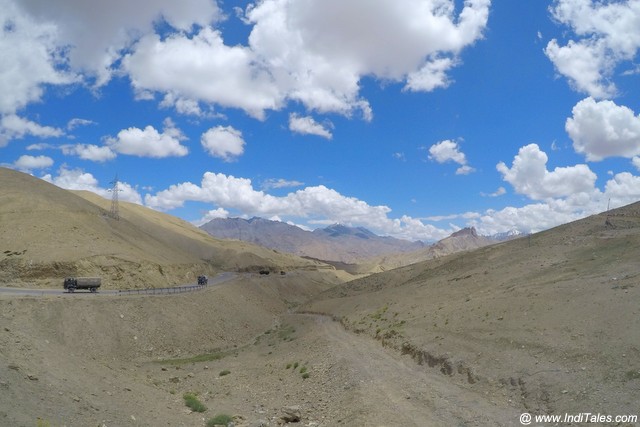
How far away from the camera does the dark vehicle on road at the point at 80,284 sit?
51625 millimetres

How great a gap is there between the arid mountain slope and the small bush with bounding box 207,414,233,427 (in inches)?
547

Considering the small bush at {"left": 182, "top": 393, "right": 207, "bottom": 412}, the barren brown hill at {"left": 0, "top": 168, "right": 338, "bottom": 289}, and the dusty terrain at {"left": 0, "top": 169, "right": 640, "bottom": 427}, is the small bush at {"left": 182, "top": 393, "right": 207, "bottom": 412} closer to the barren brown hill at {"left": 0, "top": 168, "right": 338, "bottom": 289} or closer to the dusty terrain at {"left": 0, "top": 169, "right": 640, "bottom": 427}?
the dusty terrain at {"left": 0, "top": 169, "right": 640, "bottom": 427}

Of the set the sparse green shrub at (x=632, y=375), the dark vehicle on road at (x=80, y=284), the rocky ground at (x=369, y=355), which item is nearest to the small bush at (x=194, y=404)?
the rocky ground at (x=369, y=355)

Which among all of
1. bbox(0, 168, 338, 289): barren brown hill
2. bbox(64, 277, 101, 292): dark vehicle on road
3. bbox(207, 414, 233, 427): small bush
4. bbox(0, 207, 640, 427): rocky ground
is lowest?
bbox(207, 414, 233, 427): small bush

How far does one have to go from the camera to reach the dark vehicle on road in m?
51.6

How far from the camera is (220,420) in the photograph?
2342cm

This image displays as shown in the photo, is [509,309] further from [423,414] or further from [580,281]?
[423,414]

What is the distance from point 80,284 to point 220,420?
36.7 meters

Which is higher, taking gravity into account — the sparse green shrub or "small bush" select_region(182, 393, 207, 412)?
the sparse green shrub

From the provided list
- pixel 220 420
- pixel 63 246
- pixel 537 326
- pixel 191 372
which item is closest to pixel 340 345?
pixel 191 372

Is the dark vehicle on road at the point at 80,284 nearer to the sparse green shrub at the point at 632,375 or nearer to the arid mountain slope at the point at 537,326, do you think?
the arid mountain slope at the point at 537,326

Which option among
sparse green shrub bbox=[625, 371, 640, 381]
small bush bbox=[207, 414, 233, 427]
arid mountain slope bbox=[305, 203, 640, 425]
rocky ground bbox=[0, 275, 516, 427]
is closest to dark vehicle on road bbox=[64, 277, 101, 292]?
rocky ground bbox=[0, 275, 516, 427]

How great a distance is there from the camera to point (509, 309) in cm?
3578

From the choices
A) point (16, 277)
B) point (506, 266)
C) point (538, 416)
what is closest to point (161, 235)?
point (16, 277)
